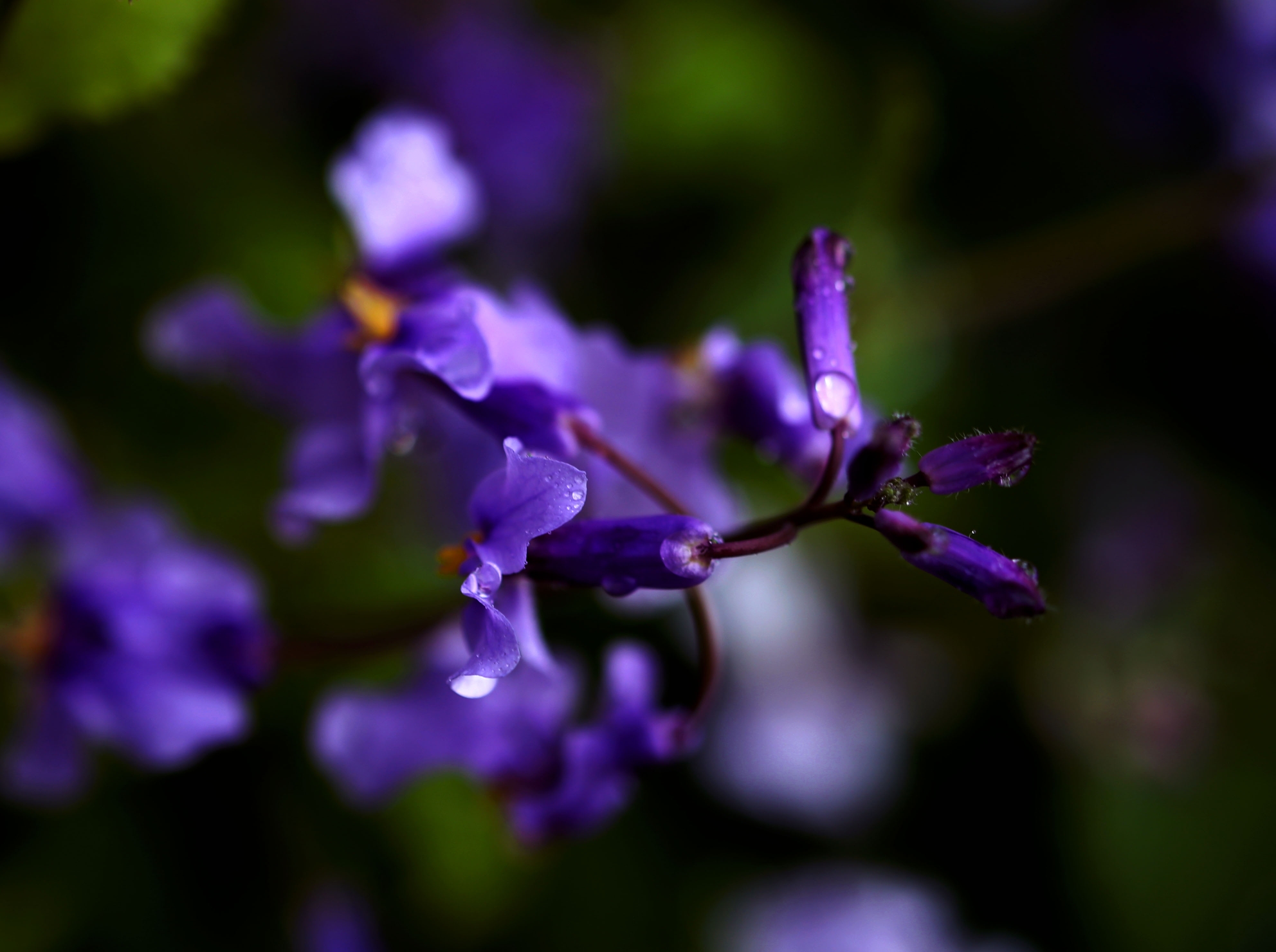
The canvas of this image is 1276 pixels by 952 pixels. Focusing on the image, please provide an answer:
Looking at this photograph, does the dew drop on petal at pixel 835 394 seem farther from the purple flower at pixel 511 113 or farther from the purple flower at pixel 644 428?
the purple flower at pixel 511 113

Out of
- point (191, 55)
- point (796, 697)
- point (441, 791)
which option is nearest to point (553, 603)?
point (441, 791)

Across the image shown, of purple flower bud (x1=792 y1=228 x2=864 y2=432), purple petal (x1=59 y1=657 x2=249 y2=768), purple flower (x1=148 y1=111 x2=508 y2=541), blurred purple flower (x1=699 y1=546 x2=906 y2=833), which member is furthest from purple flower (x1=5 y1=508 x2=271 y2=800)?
blurred purple flower (x1=699 y1=546 x2=906 y2=833)

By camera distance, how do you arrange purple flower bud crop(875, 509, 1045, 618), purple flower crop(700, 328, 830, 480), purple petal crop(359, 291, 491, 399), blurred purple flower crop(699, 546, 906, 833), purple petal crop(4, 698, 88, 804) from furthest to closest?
blurred purple flower crop(699, 546, 906, 833) < purple petal crop(4, 698, 88, 804) < purple flower crop(700, 328, 830, 480) < purple petal crop(359, 291, 491, 399) < purple flower bud crop(875, 509, 1045, 618)

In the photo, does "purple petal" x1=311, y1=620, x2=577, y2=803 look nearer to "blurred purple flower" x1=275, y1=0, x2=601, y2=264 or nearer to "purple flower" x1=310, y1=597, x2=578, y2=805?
"purple flower" x1=310, y1=597, x2=578, y2=805

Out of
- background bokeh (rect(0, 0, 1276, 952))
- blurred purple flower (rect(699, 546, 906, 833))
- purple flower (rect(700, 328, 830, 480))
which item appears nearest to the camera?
purple flower (rect(700, 328, 830, 480))

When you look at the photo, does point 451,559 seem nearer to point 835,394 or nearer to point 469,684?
point 469,684

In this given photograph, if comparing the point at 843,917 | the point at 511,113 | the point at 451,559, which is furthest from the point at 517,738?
the point at 511,113
